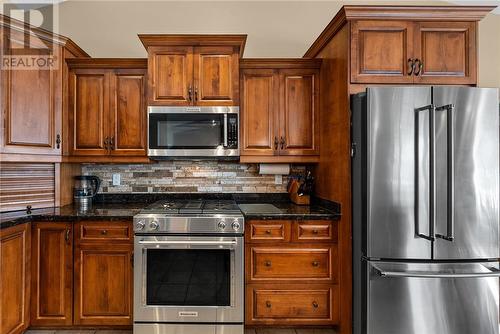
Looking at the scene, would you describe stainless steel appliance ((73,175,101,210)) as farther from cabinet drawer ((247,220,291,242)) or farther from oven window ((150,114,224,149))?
cabinet drawer ((247,220,291,242))

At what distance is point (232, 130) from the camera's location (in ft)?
9.11

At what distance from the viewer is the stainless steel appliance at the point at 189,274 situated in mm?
2365

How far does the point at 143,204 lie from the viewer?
10.3ft

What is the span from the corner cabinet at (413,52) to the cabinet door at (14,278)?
2.60 meters

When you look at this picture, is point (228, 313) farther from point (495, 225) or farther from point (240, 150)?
point (495, 225)

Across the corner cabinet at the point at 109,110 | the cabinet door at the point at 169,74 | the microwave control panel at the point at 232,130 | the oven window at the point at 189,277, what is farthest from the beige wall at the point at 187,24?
the oven window at the point at 189,277

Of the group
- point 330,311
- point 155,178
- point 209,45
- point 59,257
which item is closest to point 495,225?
point 330,311

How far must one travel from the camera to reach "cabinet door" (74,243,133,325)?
2.44 m

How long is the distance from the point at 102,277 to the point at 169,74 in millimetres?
1713

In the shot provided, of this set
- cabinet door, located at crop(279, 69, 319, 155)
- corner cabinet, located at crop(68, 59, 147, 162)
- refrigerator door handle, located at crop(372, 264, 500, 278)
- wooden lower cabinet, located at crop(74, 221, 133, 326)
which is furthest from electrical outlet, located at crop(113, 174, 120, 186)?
refrigerator door handle, located at crop(372, 264, 500, 278)

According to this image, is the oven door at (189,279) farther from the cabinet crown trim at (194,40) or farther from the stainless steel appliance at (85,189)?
the cabinet crown trim at (194,40)

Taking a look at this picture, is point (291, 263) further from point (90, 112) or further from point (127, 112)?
point (90, 112)

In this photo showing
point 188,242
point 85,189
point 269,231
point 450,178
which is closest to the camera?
point 450,178

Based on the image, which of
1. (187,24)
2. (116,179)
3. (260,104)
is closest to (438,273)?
(260,104)
